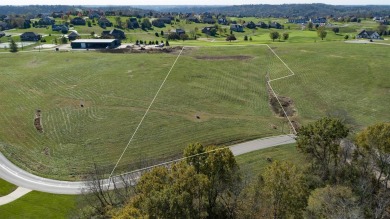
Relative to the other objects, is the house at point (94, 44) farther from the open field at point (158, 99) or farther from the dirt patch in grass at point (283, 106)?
the dirt patch in grass at point (283, 106)

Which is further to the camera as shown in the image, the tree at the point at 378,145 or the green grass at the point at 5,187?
the green grass at the point at 5,187

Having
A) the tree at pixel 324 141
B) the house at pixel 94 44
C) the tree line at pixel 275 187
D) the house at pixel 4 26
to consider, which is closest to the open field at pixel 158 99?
the tree line at pixel 275 187

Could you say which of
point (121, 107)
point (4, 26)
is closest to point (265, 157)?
point (121, 107)

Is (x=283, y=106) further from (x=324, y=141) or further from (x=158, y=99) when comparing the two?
(x=324, y=141)

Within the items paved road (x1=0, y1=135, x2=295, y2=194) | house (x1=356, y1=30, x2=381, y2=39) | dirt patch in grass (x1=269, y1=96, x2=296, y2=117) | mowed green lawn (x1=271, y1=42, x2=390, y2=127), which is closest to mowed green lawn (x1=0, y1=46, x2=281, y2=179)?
paved road (x1=0, y1=135, x2=295, y2=194)

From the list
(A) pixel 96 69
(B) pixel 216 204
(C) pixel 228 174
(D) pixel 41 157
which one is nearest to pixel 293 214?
(C) pixel 228 174

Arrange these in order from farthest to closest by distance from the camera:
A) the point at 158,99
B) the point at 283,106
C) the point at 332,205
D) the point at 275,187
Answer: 1. the point at 158,99
2. the point at 283,106
3. the point at 332,205
4. the point at 275,187

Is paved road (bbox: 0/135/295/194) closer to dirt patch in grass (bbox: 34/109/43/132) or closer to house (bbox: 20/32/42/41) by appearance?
dirt patch in grass (bbox: 34/109/43/132)
